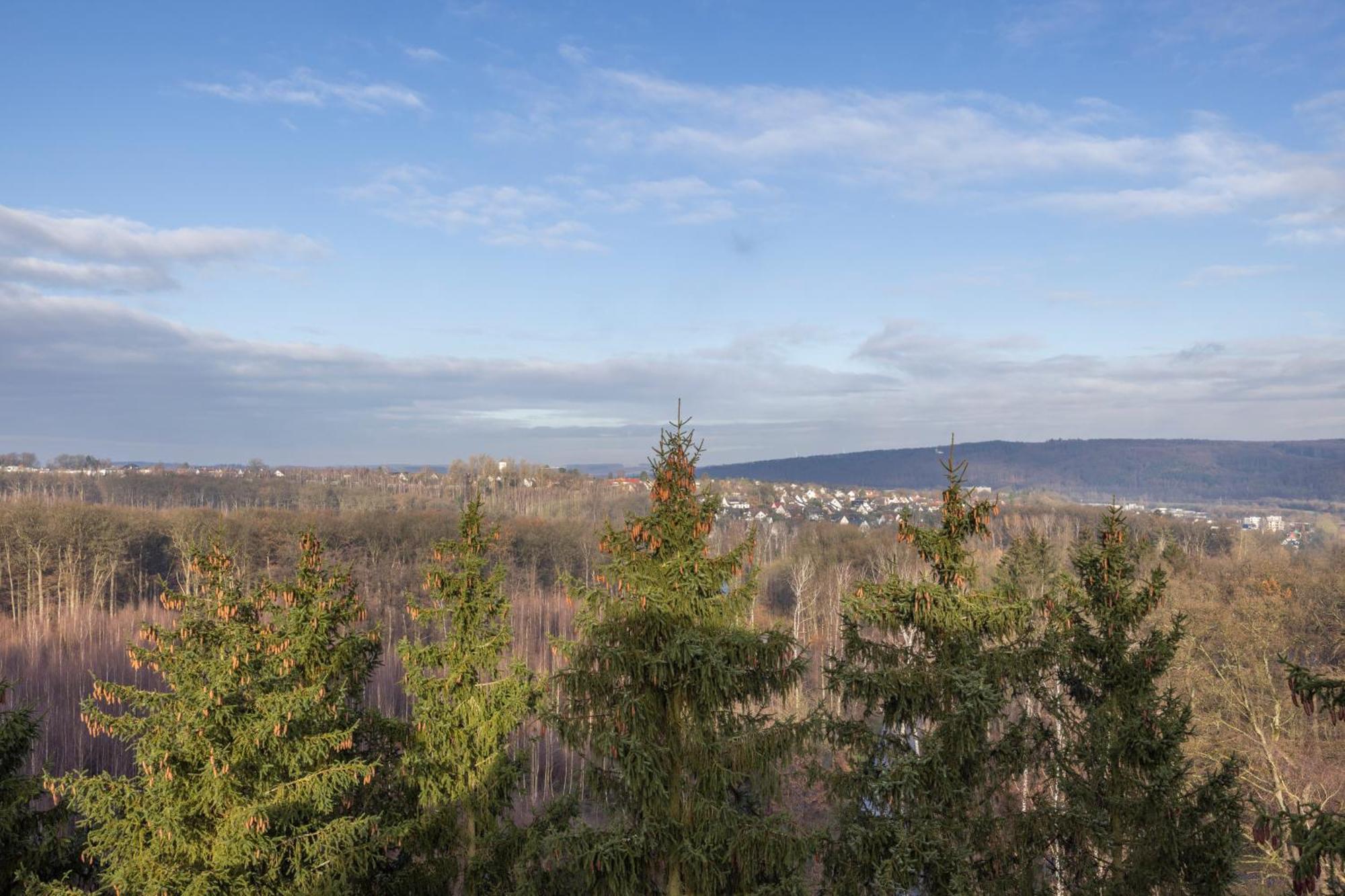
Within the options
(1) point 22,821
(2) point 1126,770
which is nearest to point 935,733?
(2) point 1126,770

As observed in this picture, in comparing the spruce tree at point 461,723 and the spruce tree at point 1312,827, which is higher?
the spruce tree at point 1312,827

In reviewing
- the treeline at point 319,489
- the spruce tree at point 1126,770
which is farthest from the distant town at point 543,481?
the spruce tree at point 1126,770

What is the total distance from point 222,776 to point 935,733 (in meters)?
8.57

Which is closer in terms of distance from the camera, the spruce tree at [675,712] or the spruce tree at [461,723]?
the spruce tree at [675,712]

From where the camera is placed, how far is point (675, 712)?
32.3ft

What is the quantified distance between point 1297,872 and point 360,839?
11.0m

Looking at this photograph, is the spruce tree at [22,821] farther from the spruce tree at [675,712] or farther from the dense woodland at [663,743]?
the spruce tree at [675,712]

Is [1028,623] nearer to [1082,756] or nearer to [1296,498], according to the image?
[1082,756]

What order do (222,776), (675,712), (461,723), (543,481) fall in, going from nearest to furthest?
(222,776) → (675,712) → (461,723) → (543,481)

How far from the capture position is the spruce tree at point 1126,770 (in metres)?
9.71

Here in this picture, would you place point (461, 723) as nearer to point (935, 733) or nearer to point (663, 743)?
point (663, 743)

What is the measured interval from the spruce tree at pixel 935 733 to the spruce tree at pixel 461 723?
17.4 ft

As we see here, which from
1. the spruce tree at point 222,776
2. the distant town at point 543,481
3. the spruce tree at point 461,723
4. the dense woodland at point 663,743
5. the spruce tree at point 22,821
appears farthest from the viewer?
the distant town at point 543,481

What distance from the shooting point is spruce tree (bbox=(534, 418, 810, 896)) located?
29.9 feet
